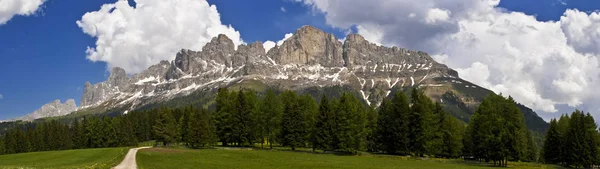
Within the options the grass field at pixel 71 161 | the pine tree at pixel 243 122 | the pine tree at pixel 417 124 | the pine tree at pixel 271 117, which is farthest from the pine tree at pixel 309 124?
the grass field at pixel 71 161

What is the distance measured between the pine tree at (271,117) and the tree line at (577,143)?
57.6m

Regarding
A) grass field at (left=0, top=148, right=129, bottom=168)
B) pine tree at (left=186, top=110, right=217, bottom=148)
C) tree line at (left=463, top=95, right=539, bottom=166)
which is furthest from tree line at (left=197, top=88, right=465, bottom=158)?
grass field at (left=0, top=148, right=129, bottom=168)

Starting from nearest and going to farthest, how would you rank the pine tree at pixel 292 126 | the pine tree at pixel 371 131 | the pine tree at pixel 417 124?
the pine tree at pixel 417 124, the pine tree at pixel 292 126, the pine tree at pixel 371 131

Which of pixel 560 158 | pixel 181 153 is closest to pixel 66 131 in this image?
pixel 181 153

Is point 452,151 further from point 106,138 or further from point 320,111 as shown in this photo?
point 106,138

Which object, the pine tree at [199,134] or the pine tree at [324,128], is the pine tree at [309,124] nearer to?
the pine tree at [324,128]

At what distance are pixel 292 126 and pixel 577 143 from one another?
54.6m

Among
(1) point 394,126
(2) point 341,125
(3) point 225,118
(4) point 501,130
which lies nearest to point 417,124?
(1) point 394,126

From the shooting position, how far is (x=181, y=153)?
235 feet

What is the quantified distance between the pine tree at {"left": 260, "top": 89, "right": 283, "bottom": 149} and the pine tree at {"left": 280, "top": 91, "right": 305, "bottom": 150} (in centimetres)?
358

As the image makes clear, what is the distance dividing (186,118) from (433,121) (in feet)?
189

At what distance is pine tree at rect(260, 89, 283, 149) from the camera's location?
9544 centimetres

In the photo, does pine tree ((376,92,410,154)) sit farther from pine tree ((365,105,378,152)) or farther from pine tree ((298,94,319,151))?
pine tree ((298,94,319,151))

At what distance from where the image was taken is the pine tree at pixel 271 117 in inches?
3757
